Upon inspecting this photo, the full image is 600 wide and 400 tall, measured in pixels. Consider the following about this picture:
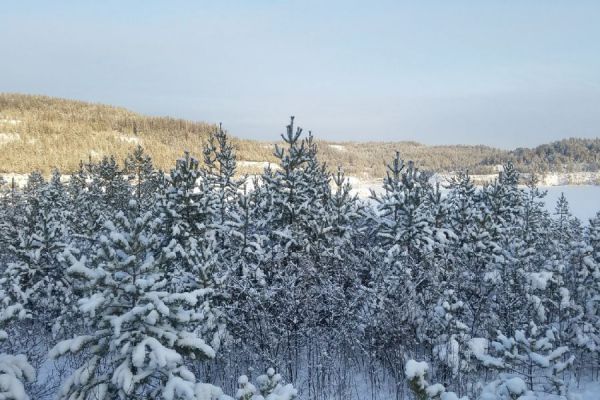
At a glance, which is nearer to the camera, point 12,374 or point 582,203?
point 12,374

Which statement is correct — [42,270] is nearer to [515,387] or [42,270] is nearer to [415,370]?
[415,370]

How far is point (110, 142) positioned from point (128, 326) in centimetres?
13694

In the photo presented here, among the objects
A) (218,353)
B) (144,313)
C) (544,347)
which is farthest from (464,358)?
(144,313)

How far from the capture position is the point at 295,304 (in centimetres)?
1249

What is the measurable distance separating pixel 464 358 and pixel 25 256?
16.3m

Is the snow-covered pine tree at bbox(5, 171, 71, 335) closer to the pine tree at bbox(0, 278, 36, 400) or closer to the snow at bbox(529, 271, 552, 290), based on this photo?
the pine tree at bbox(0, 278, 36, 400)

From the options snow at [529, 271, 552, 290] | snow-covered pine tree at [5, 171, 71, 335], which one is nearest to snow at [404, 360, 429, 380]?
snow at [529, 271, 552, 290]

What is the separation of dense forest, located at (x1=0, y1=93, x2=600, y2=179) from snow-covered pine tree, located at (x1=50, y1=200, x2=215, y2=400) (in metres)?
96.8

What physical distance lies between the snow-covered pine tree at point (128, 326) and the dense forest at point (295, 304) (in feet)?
0.09

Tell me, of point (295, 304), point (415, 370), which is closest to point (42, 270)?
point (295, 304)

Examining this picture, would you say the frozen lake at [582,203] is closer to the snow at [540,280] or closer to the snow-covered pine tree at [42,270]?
the snow at [540,280]

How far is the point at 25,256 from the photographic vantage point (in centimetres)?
1717

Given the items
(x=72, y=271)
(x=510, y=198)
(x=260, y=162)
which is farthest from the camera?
(x=260, y=162)

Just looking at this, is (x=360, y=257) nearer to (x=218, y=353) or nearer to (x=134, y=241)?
(x=218, y=353)
